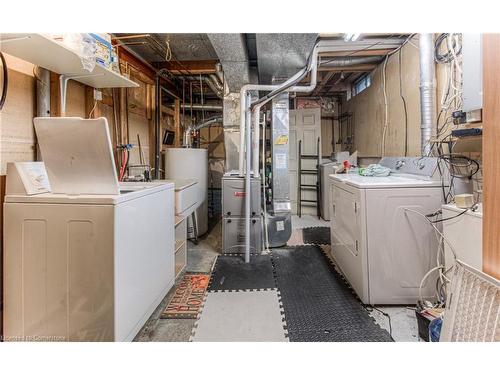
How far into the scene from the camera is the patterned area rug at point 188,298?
1894 mm

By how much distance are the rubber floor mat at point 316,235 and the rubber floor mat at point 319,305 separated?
598 mm

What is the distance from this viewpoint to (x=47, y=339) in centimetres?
137

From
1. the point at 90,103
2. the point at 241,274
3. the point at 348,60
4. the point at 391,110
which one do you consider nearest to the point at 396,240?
the point at 241,274

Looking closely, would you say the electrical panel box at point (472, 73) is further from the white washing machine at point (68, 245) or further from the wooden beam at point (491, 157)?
the white washing machine at point (68, 245)

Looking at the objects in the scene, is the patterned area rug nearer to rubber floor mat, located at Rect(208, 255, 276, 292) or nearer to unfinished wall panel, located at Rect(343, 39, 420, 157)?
rubber floor mat, located at Rect(208, 255, 276, 292)

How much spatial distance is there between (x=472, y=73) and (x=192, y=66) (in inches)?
135

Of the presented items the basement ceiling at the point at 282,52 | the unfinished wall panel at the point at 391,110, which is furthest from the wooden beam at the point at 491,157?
the unfinished wall panel at the point at 391,110

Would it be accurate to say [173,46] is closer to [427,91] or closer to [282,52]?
[282,52]

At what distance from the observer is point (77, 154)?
136 centimetres
